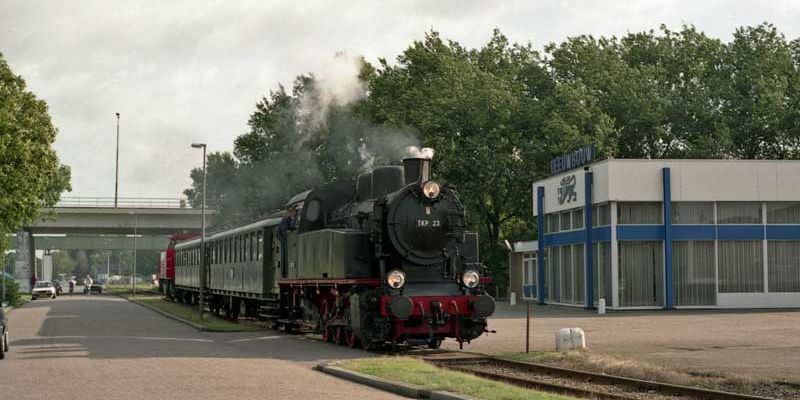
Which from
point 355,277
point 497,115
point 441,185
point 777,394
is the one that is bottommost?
point 777,394

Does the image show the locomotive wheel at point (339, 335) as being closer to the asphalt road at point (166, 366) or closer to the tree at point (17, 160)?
the asphalt road at point (166, 366)

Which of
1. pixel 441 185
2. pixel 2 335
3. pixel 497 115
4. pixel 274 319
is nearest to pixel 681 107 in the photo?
pixel 497 115

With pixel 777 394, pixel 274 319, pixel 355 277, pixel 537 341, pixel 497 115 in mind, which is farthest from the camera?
pixel 497 115

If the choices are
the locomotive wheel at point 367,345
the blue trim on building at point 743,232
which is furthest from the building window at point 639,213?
the locomotive wheel at point 367,345

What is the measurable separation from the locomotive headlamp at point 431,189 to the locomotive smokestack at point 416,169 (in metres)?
0.59

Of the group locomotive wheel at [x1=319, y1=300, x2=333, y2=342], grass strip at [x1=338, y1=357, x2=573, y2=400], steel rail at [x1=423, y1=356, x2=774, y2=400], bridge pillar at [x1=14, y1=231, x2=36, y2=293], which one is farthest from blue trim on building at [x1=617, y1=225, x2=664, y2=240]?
bridge pillar at [x1=14, y1=231, x2=36, y2=293]

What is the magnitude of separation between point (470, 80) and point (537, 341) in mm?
30653

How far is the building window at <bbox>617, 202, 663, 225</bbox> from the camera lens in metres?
38.3

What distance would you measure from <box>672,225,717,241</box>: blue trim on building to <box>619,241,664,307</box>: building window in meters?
0.74

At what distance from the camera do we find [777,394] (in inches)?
518

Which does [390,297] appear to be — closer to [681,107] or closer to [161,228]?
[681,107]

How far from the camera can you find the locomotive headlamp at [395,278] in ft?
65.1

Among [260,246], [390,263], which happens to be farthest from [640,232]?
[390,263]

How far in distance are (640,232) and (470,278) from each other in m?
19.1
